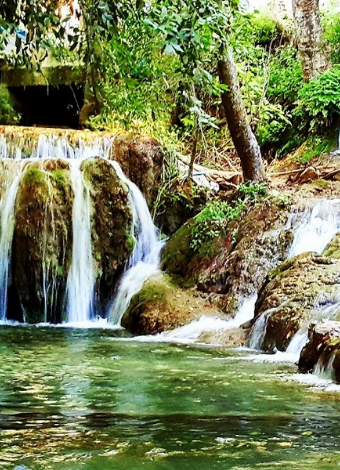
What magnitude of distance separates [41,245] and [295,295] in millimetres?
5588

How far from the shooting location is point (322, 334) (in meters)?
6.06

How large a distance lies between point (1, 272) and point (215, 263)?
3.95 meters

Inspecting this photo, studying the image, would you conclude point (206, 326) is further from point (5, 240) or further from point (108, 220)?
point (5, 240)

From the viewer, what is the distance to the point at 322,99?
14617 millimetres

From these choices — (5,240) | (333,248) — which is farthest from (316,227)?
(5,240)

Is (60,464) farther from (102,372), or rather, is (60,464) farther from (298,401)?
(102,372)

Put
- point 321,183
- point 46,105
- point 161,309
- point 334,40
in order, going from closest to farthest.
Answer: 1. point 161,309
2. point 321,183
3. point 334,40
4. point 46,105

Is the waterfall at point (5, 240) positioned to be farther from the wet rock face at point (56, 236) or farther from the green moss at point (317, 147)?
the green moss at point (317, 147)

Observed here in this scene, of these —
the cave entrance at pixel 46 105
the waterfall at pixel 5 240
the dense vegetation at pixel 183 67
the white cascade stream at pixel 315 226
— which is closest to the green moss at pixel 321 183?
the white cascade stream at pixel 315 226

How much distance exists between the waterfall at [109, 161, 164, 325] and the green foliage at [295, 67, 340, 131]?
4558mm

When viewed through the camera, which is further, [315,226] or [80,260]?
[80,260]

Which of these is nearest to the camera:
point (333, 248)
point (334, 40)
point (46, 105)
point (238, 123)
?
point (333, 248)

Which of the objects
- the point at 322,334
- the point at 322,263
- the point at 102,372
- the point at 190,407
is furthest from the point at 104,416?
the point at 322,263

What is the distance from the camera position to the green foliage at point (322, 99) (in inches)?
577
